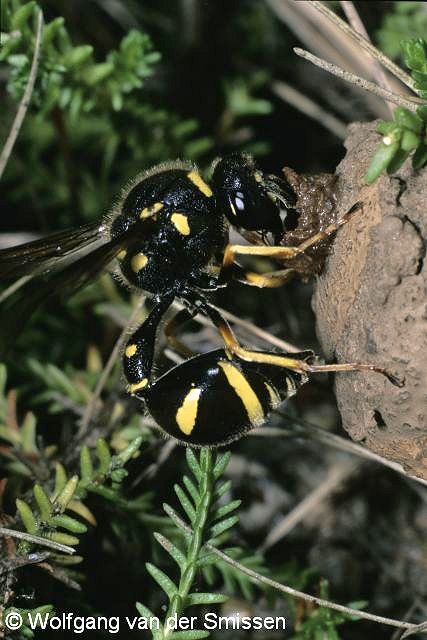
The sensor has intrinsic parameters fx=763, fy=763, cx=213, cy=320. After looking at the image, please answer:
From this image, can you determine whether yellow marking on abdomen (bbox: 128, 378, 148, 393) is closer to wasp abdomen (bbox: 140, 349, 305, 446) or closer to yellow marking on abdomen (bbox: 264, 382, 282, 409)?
wasp abdomen (bbox: 140, 349, 305, 446)

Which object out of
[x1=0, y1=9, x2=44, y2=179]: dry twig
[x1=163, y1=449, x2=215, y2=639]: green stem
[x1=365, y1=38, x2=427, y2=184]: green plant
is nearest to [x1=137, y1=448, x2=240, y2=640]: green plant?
[x1=163, y1=449, x2=215, y2=639]: green stem

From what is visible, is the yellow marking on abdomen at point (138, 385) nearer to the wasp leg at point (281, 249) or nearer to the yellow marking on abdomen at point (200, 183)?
the wasp leg at point (281, 249)

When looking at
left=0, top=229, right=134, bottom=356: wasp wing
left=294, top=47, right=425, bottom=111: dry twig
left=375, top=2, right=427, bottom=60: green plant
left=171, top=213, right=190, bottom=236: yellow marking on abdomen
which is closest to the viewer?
left=294, top=47, right=425, bottom=111: dry twig

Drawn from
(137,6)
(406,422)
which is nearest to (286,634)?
(406,422)

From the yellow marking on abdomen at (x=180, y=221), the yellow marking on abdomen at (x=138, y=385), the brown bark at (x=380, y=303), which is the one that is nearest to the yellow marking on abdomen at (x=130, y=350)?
the yellow marking on abdomen at (x=138, y=385)

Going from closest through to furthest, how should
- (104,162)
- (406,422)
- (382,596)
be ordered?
(406,422)
(382,596)
(104,162)

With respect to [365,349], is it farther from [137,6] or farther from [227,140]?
[137,6]
